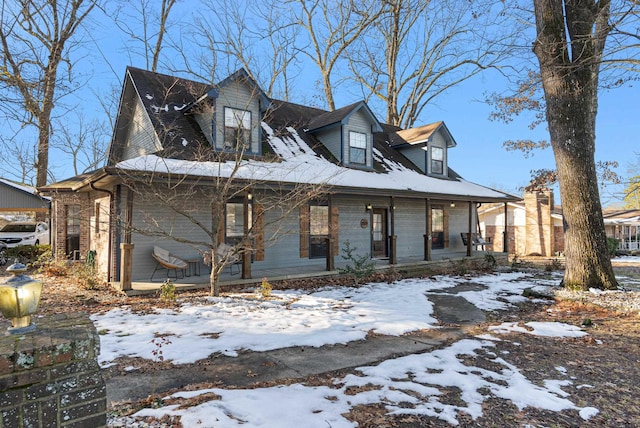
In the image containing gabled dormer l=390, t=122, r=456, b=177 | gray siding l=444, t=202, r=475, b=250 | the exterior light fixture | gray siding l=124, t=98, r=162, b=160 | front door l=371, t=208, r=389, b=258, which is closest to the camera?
the exterior light fixture

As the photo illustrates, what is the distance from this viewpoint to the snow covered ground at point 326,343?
10.3 feet

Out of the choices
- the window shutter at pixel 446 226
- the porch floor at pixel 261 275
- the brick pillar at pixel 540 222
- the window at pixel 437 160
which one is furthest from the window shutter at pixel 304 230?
the brick pillar at pixel 540 222

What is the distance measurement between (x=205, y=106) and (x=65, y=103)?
8840mm

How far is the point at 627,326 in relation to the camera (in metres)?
6.20

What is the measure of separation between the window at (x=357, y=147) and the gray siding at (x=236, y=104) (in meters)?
3.72

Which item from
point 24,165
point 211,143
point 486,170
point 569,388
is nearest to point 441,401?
point 569,388

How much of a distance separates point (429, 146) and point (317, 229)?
265 inches

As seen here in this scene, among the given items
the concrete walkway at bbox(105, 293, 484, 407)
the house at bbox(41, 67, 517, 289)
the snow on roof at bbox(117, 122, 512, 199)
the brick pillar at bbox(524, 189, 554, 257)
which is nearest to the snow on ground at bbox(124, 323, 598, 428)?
the concrete walkway at bbox(105, 293, 484, 407)

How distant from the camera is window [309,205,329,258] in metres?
12.6

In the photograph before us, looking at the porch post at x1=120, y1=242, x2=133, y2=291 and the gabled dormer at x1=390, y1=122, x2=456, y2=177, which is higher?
the gabled dormer at x1=390, y1=122, x2=456, y2=177

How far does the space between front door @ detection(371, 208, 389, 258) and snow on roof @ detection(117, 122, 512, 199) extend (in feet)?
5.16

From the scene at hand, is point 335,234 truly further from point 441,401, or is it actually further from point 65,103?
point 65,103

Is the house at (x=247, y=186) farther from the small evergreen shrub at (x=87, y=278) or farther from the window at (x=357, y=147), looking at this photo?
the small evergreen shrub at (x=87, y=278)

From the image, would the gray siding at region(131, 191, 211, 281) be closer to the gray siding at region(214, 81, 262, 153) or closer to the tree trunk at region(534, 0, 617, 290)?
the gray siding at region(214, 81, 262, 153)
